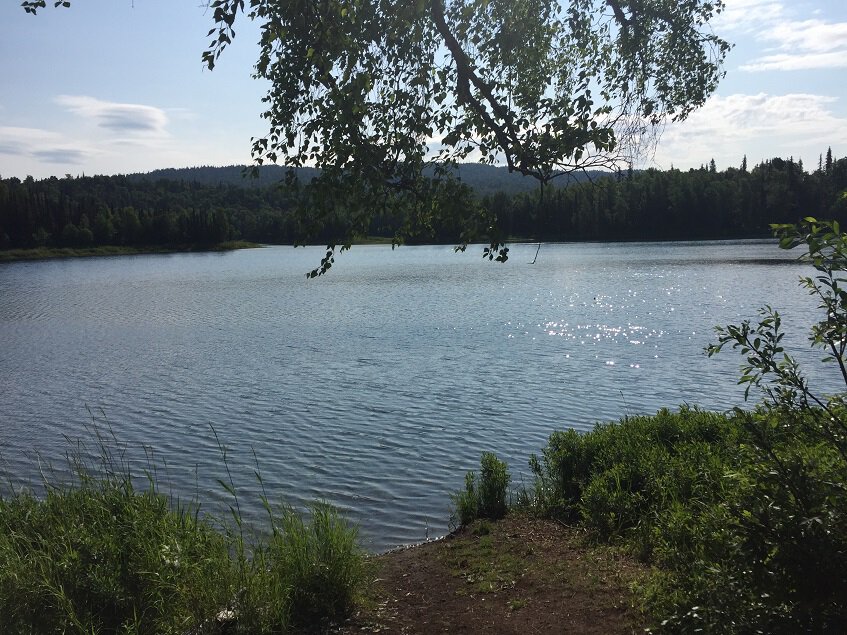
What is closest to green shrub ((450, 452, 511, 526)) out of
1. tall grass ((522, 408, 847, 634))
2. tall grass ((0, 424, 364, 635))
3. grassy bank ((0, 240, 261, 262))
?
tall grass ((0, 424, 364, 635))

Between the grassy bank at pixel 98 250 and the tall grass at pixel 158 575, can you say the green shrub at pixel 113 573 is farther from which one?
the grassy bank at pixel 98 250

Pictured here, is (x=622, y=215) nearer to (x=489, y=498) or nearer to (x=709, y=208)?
(x=709, y=208)

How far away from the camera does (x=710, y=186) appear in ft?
417

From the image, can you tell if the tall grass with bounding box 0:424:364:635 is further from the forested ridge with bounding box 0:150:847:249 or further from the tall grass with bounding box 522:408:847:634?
the forested ridge with bounding box 0:150:847:249

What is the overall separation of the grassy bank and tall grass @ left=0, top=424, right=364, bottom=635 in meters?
127

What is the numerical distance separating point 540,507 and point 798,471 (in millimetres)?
5255

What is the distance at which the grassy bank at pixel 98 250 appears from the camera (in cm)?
12238

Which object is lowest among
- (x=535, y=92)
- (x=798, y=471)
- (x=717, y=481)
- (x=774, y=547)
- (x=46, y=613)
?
Answer: (x=46, y=613)

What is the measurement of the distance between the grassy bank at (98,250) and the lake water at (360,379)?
3463 inches

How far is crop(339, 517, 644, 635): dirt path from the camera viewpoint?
573 centimetres

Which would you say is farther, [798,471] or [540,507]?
[540,507]

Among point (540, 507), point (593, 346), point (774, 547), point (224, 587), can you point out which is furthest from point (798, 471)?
point (593, 346)

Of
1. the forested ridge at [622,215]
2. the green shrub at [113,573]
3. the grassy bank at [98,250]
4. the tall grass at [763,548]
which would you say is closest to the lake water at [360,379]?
the green shrub at [113,573]

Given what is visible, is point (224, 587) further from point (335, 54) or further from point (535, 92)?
point (535, 92)
